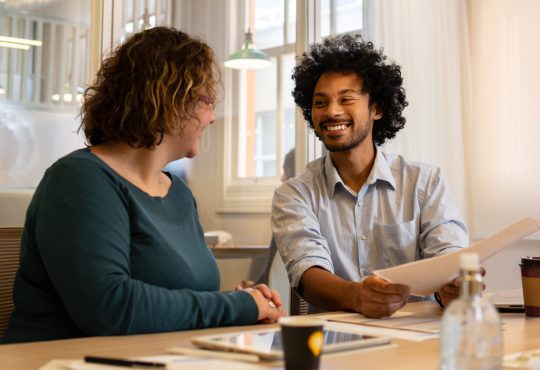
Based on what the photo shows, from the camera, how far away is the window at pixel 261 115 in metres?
3.84

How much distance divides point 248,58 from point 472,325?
3.14 m

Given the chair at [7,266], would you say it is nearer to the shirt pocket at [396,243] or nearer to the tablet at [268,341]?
the tablet at [268,341]

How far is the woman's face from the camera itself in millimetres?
1608

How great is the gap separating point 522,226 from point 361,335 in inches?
17.3

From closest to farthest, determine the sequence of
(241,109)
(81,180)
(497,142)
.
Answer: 1. (81,180)
2. (497,142)
3. (241,109)

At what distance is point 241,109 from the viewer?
13.1 ft

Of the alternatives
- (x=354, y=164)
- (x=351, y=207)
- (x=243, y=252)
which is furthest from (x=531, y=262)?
(x=243, y=252)

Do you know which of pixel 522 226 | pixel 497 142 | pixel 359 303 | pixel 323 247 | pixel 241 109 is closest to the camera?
pixel 522 226

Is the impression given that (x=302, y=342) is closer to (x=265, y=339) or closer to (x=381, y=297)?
(x=265, y=339)

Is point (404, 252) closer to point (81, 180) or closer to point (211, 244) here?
point (81, 180)

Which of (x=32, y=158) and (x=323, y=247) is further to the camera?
(x=32, y=158)

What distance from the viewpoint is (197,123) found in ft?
5.33

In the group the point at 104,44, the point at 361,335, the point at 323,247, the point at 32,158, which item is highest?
the point at 104,44

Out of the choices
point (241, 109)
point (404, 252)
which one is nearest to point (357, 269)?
point (404, 252)
